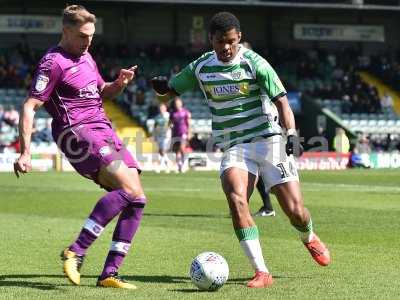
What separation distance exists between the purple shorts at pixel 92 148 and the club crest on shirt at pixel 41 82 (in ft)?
1.39

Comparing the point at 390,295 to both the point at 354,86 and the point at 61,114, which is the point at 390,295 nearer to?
the point at 61,114

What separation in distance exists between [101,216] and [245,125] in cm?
151

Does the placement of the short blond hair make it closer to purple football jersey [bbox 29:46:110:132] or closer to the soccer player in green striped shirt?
purple football jersey [bbox 29:46:110:132]

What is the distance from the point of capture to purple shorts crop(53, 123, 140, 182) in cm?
795

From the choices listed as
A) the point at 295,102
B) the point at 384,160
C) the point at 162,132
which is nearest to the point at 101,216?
the point at 162,132

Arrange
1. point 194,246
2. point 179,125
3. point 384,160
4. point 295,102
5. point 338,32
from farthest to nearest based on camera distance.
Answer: point 338,32, point 295,102, point 384,160, point 179,125, point 194,246

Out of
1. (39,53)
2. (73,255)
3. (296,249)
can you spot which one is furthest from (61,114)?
(39,53)

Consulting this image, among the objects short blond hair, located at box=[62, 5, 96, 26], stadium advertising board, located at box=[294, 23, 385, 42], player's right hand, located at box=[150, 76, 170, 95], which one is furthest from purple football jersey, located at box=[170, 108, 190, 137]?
short blond hair, located at box=[62, 5, 96, 26]

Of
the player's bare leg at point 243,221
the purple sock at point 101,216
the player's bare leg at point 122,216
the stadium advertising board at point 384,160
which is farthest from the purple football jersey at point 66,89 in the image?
the stadium advertising board at point 384,160

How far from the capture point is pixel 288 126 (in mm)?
8148

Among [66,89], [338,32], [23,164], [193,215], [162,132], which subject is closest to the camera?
[23,164]

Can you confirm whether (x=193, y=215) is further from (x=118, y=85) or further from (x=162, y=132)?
(x=162, y=132)

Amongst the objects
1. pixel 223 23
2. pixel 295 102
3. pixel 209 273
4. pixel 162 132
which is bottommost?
pixel 295 102

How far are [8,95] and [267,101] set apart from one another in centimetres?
3188
